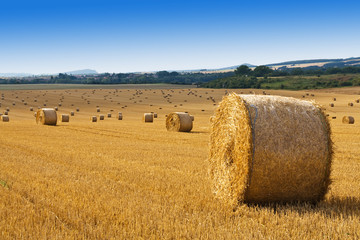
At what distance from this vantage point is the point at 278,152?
24.5ft

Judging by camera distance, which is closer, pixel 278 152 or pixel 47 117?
pixel 278 152

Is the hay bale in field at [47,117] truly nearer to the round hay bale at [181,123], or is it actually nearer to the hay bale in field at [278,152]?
the round hay bale at [181,123]

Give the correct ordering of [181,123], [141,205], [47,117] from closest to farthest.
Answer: [141,205] < [181,123] < [47,117]

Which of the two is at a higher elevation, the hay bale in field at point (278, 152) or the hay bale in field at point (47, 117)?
the hay bale in field at point (278, 152)

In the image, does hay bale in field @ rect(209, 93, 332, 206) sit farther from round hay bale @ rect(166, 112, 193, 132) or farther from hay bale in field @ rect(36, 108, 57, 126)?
hay bale in field @ rect(36, 108, 57, 126)

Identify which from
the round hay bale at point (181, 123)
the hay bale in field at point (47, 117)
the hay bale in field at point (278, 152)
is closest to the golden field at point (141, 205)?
the hay bale in field at point (278, 152)

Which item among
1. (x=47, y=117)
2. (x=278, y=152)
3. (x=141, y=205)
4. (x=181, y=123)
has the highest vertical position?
(x=278, y=152)

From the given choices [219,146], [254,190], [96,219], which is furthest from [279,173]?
[96,219]

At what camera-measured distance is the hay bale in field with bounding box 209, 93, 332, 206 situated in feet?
24.7

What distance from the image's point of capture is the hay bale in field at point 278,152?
7.52m

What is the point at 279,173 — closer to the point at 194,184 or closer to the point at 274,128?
the point at 274,128

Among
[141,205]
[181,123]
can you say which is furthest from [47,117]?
[141,205]

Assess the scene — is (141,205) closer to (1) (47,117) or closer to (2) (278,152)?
(2) (278,152)

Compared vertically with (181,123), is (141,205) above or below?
above
